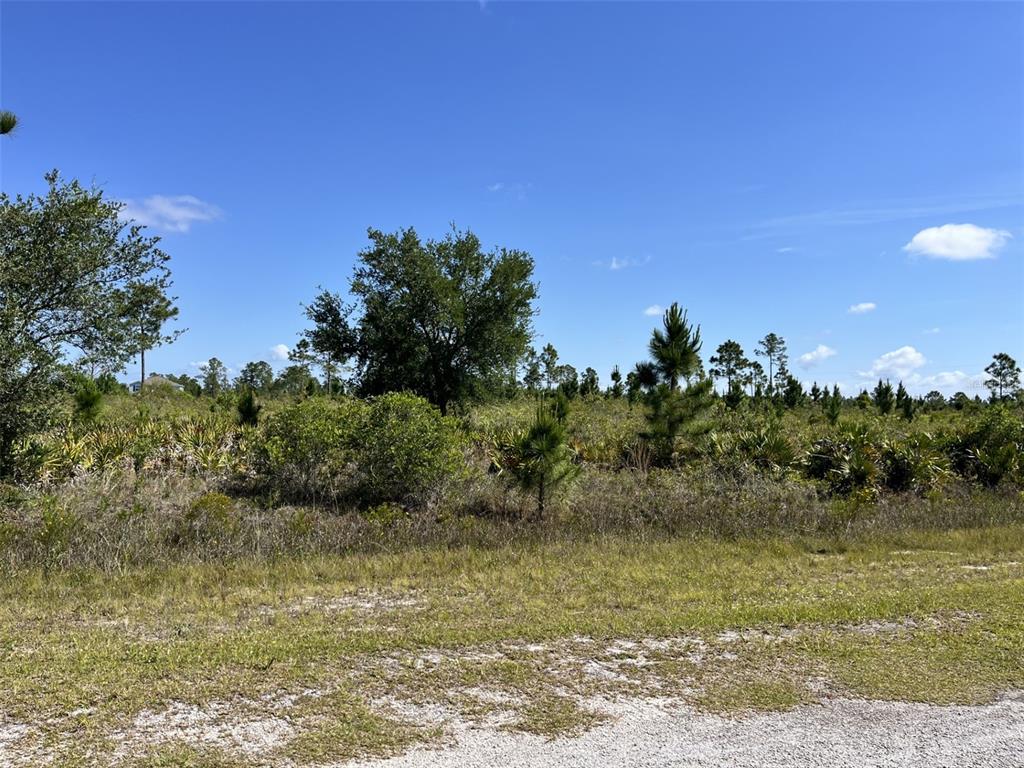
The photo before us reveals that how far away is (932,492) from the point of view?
502 inches

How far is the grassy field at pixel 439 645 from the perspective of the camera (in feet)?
12.5

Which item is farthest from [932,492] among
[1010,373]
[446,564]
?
[1010,373]

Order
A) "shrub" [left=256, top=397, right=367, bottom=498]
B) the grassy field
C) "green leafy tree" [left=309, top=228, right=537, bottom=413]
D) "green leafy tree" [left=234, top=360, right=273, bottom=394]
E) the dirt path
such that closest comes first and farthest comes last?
the dirt path < the grassy field < "shrub" [left=256, top=397, right=367, bottom=498] < "green leafy tree" [left=309, top=228, right=537, bottom=413] < "green leafy tree" [left=234, top=360, right=273, bottom=394]

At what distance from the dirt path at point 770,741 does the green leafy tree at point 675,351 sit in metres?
12.4

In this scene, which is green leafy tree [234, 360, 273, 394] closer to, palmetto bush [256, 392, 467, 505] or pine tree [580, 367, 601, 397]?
pine tree [580, 367, 601, 397]

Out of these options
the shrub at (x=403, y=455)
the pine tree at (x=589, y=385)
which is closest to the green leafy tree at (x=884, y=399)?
the pine tree at (x=589, y=385)

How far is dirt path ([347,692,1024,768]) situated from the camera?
3.46m

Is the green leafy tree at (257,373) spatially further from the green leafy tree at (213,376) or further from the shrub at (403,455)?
the shrub at (403,455)

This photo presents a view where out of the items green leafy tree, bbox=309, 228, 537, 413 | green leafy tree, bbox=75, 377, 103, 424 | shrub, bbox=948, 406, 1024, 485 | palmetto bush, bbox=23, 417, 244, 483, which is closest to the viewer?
palmetto bush, bbox=23, 417, 244, 483

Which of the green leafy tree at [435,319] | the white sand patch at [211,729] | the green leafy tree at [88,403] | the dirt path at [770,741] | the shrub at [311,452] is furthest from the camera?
the green leafy tree at [435,319]

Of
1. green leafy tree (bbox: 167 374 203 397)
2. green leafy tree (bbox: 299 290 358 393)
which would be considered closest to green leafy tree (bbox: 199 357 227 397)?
green leafy tree (bbox: 167 374 203 397)

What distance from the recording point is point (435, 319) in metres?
21.3

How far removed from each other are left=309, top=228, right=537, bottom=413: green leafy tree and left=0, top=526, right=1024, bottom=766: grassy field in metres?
13.9

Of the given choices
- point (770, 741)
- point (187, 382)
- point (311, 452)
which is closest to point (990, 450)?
point (311, 452)
